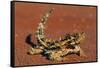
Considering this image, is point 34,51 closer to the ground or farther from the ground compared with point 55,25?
closer to the ground

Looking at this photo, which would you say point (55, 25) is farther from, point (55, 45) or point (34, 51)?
point (34, 51)

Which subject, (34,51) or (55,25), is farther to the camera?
(55,25)

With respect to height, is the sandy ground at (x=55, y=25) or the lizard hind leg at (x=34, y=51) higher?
the sandy ground at (x=55, y=25)

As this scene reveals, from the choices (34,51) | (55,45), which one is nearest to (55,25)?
(55,45)

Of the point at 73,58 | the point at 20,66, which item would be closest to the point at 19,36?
the point at 20,66
